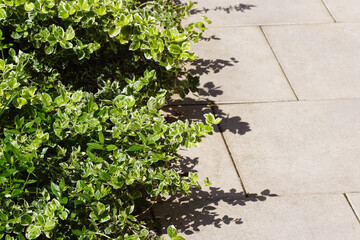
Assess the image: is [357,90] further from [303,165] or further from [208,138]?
[208,138]

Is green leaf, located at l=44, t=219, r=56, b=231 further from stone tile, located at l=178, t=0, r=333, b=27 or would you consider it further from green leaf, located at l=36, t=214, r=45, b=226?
stone tile, located at l=178, t=0, r=333, b=27

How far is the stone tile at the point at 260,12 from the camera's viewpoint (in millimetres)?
5938

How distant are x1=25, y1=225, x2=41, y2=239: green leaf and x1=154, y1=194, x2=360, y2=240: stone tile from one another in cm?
114

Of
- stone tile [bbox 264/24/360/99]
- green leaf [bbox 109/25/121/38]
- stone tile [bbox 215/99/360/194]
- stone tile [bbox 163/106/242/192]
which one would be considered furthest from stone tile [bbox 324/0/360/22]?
green leaf [bbox 109/25/121/38]

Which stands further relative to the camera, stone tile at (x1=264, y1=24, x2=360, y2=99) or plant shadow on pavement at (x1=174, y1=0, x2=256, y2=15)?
plant shadow on pavement at (x1=174, y1=0, x2=256, y2=15)

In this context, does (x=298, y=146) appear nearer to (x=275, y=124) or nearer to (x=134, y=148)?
(x=275, y=124)

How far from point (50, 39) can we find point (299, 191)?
6.93ft

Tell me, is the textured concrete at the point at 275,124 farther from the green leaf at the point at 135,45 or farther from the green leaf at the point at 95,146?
the green leaf at the point at 135,45

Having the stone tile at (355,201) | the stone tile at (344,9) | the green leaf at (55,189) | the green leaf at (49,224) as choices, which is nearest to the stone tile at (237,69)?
the stone tile at (344,9)

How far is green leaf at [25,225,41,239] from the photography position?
261 centimetres

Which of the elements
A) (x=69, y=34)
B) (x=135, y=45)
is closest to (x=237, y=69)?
(x=135, y=45)

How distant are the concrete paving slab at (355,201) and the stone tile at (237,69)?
1.23 metres

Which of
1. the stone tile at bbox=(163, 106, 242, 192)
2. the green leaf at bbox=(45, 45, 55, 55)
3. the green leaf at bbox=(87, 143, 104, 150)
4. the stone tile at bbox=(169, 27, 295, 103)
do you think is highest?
the stone tile at bbox=(169, 27, 295, 103)

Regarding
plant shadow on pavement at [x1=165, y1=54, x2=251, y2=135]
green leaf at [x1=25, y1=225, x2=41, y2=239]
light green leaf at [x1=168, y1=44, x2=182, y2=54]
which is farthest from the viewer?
plant shadow on pavement at [x1=165, y1=54, x2=251, y2=135]
